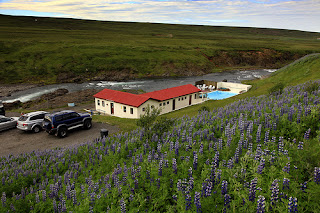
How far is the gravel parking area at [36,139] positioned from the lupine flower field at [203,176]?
31.6ft

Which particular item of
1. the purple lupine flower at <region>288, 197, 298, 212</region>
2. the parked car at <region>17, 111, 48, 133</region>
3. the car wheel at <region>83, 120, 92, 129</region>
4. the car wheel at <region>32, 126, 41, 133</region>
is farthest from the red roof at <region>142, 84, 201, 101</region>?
the purple lupine flower at <region>288, 197, 298, 212</region>

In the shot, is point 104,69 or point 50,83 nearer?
point 50,83

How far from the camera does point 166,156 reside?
852 centimetres

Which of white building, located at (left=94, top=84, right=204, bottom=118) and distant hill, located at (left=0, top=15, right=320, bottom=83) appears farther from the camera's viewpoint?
distant hill, located at (left=0, top=15, right=320, bottom=83)

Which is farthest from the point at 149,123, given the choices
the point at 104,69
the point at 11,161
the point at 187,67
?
the point at 187,67

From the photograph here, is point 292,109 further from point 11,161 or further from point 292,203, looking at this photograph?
point 11,161

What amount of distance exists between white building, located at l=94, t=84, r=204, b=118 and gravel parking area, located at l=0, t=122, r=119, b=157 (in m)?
9.47

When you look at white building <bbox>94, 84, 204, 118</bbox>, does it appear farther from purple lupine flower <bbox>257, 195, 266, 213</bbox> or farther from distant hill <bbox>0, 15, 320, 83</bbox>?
distant hill <bbox>0, 15, 320, 83</bbox>

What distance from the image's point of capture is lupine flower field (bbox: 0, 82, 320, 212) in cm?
545

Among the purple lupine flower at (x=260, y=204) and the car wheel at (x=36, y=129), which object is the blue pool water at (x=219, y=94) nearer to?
the car wheel at (x=36, y=129)

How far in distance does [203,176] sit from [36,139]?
21.6 metres

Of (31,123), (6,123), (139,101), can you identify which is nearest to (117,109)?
(139,101)

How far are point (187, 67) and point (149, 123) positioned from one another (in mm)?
96051

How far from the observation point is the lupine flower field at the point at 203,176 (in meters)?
5.45
